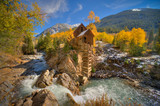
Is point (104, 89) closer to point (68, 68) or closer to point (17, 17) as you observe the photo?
point (68, 68)

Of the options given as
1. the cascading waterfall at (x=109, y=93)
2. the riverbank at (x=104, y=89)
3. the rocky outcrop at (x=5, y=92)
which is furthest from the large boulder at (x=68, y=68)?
the rocky outcrop at (x=5, y=92)

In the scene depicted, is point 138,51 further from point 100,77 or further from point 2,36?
point 2,36

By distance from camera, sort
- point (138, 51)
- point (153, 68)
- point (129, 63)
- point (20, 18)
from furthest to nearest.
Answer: point (138, 51), point (129, 63), point (153, 68), point (20, 18)

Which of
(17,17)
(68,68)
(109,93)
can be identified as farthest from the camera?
(68,68)

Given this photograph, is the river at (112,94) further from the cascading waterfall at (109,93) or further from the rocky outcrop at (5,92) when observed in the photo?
the rocky outcrop at (5,92)

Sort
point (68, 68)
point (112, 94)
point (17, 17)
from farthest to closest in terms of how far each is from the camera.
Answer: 1. point (68, 68)
2. point (112, 94)
3. point (17, 17)

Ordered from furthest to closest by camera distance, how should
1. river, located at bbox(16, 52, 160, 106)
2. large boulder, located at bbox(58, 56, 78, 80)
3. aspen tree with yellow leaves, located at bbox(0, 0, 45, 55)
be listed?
large boulder, located at bbox(58, 56, 78, 80), river, located at bbox(16, 52, 160, 106), aspen tree with yellow leaves, located at bbox(0, 0, 45, 55)

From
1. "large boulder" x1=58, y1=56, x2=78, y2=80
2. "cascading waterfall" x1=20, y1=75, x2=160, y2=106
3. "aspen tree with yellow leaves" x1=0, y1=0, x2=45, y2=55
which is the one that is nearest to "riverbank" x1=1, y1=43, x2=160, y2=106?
"cascading waterfall" x1=20, y1=75, x2=160, y2=106

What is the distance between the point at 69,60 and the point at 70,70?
1811 mm

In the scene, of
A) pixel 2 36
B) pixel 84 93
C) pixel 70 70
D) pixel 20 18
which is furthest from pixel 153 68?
pixel 2 36

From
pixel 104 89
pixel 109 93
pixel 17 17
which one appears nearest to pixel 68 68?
pixel 104 89

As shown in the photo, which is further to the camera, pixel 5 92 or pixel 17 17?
pixel 5 92

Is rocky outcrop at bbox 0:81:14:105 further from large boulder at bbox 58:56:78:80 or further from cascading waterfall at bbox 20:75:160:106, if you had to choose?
large boulder at bbox 58:56:78:80

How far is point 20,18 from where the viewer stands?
4645 millimetres
